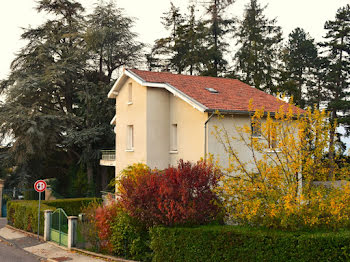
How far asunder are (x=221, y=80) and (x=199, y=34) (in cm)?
1743

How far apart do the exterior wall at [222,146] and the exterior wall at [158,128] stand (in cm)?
338

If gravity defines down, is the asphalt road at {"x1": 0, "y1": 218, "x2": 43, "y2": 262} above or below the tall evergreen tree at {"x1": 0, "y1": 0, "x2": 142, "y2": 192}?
below

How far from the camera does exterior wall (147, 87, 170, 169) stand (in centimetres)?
2139

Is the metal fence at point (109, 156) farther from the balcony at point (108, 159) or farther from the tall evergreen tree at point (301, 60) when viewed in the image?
the tall evergreen tree at point (301, 60)

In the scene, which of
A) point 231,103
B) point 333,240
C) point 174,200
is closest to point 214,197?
point 174,200

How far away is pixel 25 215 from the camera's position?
71.3 ft

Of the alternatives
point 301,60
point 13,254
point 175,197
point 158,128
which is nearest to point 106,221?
point 175,197

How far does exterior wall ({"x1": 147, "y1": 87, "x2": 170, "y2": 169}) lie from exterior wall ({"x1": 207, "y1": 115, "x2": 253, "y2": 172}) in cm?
338

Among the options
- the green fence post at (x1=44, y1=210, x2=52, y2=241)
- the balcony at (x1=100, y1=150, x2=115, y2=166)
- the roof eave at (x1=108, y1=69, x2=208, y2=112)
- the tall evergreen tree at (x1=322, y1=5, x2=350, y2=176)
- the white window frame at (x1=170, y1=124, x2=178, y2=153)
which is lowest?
the green fence post at (x1=44, y1=210, x2=52, y2=241)

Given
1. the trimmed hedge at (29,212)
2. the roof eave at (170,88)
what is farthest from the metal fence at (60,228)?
the roof eave at (170,88)

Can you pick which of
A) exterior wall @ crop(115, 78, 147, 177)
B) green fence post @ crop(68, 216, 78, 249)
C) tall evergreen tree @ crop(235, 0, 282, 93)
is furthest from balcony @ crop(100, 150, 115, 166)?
tall evergreen tree @ crop(235, 0, 282, 93)

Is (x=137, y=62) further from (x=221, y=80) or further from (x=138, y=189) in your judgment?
(x=138, y=189)

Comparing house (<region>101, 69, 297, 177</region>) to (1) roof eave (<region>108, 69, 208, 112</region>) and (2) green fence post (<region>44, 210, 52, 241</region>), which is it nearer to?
(1) roof eave (<region>108, 69, 208, 112</region>)

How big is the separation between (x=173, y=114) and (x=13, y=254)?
399 inches
